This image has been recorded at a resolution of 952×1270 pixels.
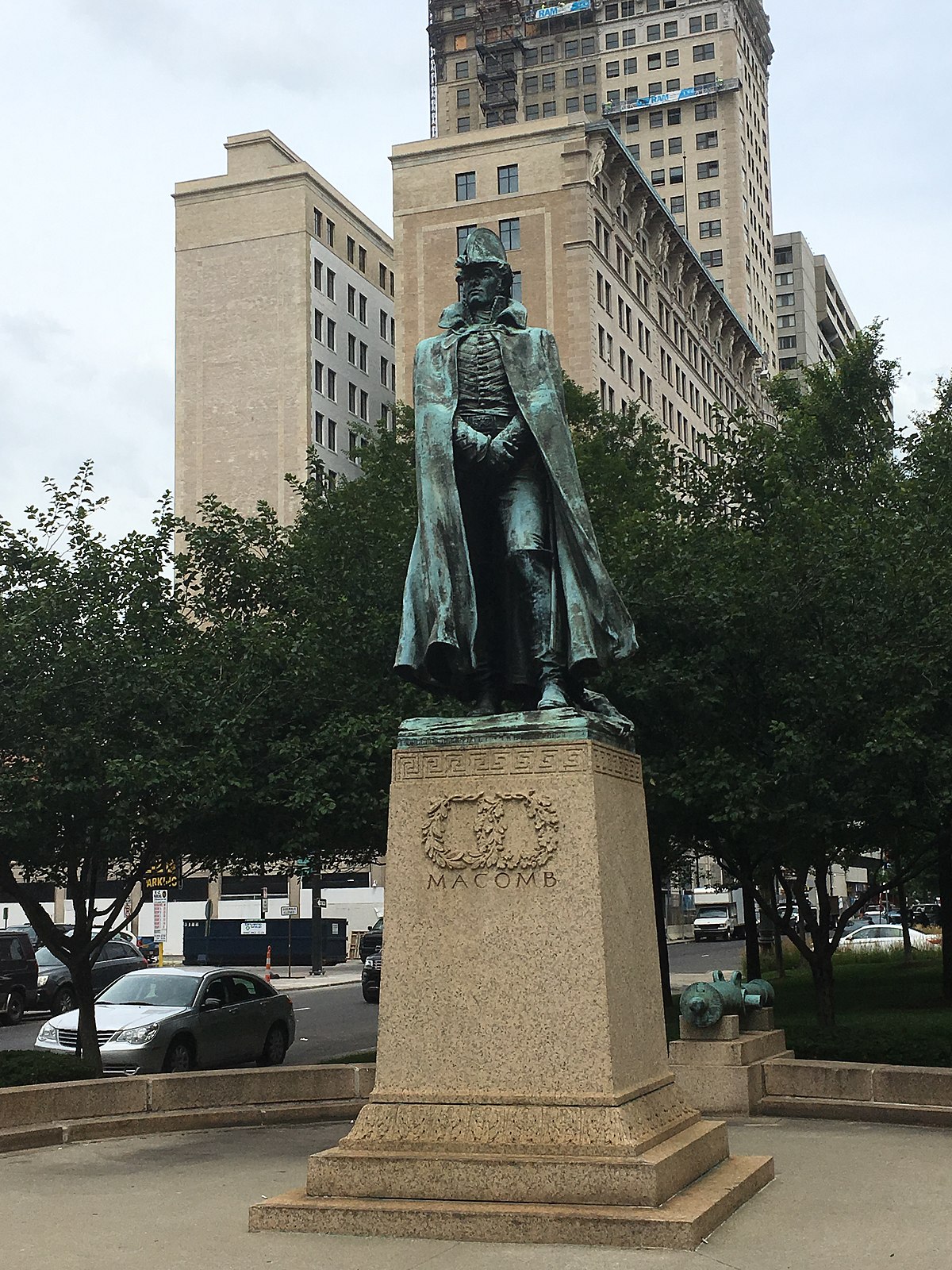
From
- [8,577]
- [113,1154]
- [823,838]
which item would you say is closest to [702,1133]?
[113,1154]

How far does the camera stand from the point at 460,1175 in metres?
7.84

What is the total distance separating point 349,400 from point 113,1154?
8478 centimetres

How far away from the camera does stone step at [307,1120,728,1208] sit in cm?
761

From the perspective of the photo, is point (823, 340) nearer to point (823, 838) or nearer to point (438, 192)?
point (438, 192)

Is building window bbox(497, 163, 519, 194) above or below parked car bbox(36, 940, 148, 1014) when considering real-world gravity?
above

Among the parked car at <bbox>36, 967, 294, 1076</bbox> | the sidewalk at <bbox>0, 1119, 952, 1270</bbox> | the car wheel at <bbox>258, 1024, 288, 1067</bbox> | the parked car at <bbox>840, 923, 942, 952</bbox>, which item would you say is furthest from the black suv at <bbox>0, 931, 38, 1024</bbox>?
the parked car at <bbox>840, 923, 942, 952</bbox>

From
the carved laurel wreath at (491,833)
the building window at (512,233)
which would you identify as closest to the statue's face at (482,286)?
the carved laurel wreath at (491,833)

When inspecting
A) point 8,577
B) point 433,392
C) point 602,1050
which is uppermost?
point 8,577

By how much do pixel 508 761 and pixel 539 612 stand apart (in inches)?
44.3

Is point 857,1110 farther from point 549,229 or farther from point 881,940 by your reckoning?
point 549,229

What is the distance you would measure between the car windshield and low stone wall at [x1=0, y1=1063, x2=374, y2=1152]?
10.2 metres

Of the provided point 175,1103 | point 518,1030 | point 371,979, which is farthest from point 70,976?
point 518,1030

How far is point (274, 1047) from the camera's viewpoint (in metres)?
24.0

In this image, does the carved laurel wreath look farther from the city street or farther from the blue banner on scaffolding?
the blue banner on scaffolding
